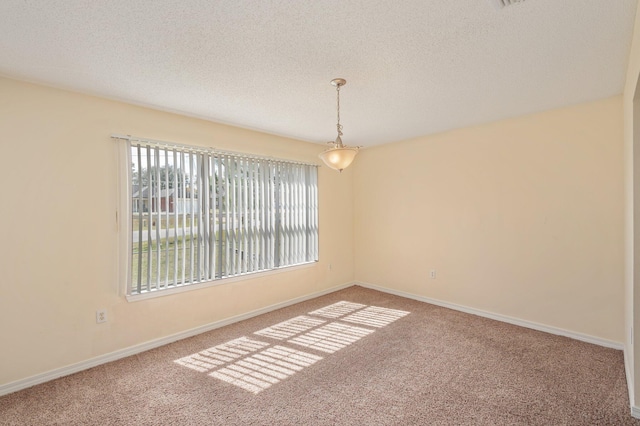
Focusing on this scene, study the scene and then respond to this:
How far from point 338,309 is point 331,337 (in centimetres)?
93

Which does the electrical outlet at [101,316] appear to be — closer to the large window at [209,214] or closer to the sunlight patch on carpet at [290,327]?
the large window at [209,214]

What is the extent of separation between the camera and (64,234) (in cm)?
262

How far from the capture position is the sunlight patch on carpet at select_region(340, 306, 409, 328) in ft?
12.2

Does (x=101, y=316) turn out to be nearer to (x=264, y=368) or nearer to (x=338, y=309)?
(x=264, y=368)

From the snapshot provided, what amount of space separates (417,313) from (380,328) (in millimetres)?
761

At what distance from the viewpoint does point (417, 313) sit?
4004mm

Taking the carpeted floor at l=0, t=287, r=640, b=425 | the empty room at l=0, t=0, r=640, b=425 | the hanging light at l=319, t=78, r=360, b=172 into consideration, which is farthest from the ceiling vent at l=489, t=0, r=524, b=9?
the carpeted floor at l=0, t=287, r=640, b=425

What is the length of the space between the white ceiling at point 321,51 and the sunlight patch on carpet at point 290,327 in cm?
250

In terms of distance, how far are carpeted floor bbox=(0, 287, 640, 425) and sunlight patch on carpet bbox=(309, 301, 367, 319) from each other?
0.49m

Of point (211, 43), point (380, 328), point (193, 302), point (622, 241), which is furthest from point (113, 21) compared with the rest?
point (622, 241)

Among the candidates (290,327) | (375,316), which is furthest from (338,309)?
(290,327)

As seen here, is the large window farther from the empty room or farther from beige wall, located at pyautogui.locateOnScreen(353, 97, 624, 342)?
beige wall, located at pyautogui.locateOnScreen(353, 97, 624, 342)

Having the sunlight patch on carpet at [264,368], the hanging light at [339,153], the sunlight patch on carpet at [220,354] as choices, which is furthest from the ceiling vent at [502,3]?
the sunlight patch on carpet at [220,354]

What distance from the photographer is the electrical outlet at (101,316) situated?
9.12 ft
